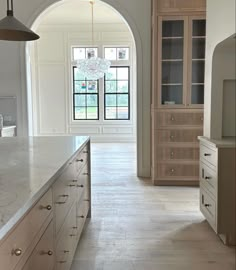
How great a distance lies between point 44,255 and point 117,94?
892 cm

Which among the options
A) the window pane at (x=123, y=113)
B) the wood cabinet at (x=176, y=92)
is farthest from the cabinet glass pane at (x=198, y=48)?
the window pane at (x=123, y=113)

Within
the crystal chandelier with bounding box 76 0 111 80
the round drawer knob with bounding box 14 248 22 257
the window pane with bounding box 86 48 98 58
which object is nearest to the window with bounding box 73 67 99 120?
the window pane with bounding box 86 48 98 58

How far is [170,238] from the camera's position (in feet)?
9.75

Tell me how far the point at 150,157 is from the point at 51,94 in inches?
225

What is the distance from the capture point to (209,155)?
9.96 feet

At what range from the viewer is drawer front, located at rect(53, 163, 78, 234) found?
1.80 metres

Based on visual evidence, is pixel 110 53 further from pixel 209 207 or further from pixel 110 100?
pixel 209 207

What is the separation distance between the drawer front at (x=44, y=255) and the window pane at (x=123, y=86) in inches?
346

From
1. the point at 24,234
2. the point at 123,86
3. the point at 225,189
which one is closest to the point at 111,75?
the point at 123,86

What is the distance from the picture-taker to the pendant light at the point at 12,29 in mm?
2375

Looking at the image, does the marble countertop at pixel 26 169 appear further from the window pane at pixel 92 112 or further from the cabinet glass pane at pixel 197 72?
the window pane at pixel 92 112

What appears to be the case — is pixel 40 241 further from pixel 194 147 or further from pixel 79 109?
pixel 79 109

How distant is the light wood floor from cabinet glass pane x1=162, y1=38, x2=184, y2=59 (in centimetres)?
200

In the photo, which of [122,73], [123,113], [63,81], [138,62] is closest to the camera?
[138,62]
